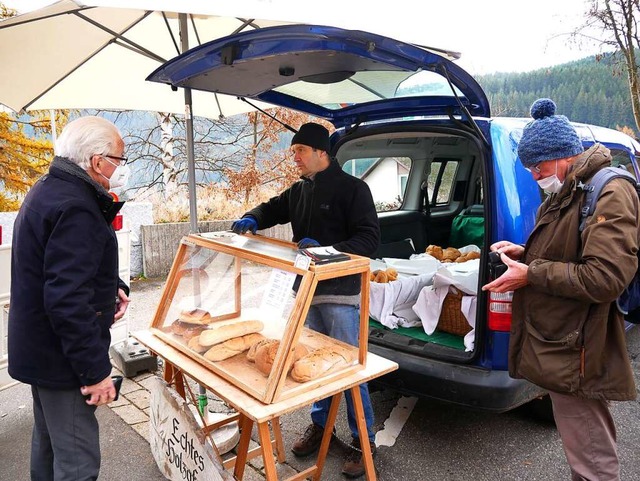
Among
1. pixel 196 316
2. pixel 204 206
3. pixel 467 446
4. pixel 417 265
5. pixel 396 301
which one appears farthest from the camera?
pixel 204 206

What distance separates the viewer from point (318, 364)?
1.92m

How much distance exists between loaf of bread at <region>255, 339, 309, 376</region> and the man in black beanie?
0.44 m

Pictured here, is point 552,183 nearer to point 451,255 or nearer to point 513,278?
point 513,278

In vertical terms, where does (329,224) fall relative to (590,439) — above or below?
above

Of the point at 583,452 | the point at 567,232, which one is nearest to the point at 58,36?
the point at 567,232

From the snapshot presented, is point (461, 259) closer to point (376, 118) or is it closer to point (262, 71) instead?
point (376, 118)

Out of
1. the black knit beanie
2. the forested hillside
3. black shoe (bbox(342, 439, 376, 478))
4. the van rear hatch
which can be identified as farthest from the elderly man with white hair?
the forested hillside

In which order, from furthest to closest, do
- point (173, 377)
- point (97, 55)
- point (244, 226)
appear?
1. point (97, 55)
2. point (244, 226)
3. point (173, 377)

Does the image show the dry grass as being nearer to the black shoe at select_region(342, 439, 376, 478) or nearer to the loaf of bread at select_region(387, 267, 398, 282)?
the loaf of bread at select_region(387, 267, 398, 282)

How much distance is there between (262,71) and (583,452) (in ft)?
7.73

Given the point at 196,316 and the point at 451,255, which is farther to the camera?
the point at 451,255

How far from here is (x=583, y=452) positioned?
187cm

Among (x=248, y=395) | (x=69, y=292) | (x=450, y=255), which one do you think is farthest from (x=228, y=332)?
(x=450, y=255)

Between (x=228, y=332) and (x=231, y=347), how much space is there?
0.10 m
